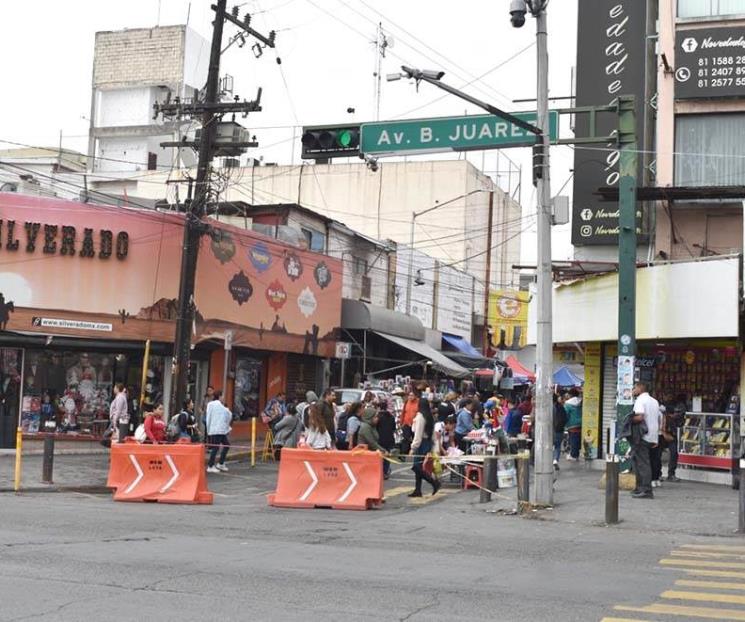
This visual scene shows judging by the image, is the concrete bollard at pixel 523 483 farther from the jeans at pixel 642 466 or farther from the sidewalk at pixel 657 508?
the jeans at pixel 642 466

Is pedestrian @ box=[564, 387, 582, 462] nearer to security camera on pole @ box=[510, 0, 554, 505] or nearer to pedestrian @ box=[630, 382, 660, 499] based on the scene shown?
pedestrian @ box=[630, 382, 660, 499]

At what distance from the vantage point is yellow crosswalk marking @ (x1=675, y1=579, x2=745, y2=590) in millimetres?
9398

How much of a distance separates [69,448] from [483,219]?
35385 millimetres

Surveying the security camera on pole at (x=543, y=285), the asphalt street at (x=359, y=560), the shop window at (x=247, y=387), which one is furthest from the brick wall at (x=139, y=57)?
the security camera on pole at (x=543, y=285)

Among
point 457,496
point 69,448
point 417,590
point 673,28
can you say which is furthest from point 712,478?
point 69,448

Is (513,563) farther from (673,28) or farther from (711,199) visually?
(673,28)

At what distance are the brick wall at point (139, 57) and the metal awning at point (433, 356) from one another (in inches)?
1132

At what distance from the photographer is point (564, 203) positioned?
16.4 m

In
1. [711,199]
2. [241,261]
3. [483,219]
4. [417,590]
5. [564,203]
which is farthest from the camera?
[483,219]

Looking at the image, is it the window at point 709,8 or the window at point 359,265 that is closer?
the window at point 709,8

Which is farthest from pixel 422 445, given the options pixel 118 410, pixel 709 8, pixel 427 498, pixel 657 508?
pixel 709 8

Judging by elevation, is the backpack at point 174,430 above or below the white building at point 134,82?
below

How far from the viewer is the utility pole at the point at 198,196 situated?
78.6 ft

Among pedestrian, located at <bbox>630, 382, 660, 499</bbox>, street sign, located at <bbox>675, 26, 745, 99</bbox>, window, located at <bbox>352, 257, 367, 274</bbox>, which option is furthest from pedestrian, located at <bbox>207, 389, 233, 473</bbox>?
window, located at <bbox>352, 257, 367, 274</bbox>
